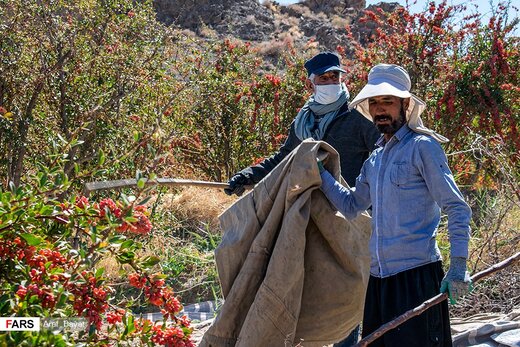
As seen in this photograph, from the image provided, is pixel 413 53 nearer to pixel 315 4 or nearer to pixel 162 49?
pixel 162 49

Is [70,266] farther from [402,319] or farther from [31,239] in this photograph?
[402,319]

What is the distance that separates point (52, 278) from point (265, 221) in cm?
111

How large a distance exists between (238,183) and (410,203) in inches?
50.3

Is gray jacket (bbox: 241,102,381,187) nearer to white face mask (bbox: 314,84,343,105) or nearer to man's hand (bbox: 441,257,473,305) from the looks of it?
white face mask (bbox: 314,84,343,105)

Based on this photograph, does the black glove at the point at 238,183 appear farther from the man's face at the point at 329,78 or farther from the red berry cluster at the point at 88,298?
the red berry cluster at the point at 88,298

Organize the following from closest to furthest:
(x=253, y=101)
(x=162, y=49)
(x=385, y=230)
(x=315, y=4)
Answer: (x=385, y=230) < (x=162, y=49) < (x=253, y=101) < (x=315, y=4)

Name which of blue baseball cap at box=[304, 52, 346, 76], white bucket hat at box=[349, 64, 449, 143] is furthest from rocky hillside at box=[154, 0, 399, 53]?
white bucket hat at box=[349, 64, 449, 143]

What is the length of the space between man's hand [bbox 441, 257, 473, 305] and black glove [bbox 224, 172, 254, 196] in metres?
1.50

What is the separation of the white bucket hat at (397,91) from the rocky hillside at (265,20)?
25.5 metres

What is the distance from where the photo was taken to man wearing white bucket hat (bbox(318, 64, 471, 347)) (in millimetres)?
3032

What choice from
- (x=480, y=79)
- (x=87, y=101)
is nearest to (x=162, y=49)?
(x=87, y=101)

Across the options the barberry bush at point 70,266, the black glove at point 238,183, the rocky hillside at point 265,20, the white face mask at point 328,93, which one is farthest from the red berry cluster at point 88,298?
the rocky hillside at point 265,20

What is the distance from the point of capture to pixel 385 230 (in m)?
3.18

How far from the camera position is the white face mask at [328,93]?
419 cm
